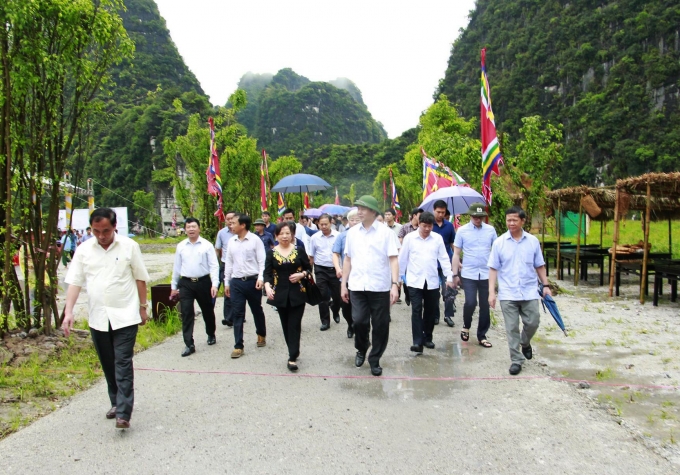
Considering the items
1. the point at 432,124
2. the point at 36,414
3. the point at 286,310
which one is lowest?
the point at 36,414

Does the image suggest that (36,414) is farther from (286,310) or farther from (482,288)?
(482,288)

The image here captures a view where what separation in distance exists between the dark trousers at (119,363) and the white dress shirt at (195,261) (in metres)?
2.31

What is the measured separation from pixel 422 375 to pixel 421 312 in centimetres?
114

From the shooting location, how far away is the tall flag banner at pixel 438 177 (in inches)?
490

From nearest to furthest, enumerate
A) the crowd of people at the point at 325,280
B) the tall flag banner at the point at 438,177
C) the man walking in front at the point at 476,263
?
1. the crowd of people at the point at 325,280
2. the man walking in front at the point at 476,263
3. the tall flag banner at the point at 438,177

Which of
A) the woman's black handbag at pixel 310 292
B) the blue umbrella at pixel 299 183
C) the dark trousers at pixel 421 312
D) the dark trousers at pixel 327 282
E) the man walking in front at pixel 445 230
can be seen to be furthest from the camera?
the blue umbrella at pixel 299 183

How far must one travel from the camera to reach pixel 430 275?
6.36m

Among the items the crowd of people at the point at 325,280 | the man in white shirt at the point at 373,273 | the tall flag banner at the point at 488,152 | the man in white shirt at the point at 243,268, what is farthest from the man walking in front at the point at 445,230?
the man in white shirt at the point at 243,268

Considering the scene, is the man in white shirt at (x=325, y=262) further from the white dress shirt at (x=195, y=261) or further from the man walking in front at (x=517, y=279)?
the man walking in front at (x=517, y=279)

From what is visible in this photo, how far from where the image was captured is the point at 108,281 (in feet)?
13.5

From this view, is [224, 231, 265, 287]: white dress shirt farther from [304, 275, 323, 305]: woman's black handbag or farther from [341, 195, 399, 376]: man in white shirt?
[341, 195, 399, 376]: man in white shirt

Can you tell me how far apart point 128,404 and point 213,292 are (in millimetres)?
2362

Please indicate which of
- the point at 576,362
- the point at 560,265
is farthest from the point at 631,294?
the point at 576,362

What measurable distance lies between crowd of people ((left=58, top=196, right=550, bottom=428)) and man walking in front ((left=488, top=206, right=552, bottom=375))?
0.01 m
